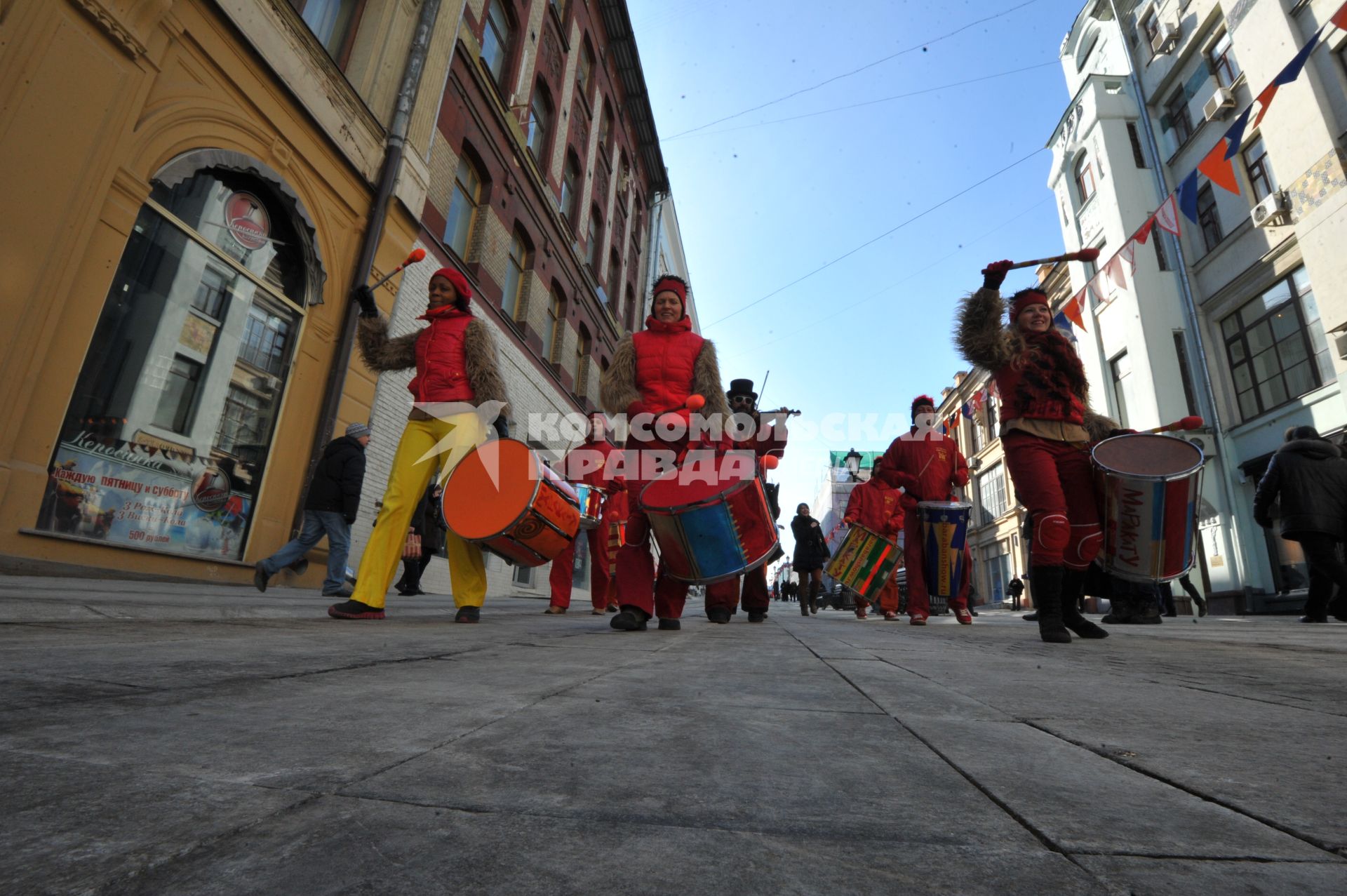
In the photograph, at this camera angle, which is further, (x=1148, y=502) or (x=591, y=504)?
(x=591, y=504)

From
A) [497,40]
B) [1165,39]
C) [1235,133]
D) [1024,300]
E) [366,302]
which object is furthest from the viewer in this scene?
[1165,39]

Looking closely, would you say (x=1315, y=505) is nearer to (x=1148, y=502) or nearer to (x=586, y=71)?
(x=1148, y=502)

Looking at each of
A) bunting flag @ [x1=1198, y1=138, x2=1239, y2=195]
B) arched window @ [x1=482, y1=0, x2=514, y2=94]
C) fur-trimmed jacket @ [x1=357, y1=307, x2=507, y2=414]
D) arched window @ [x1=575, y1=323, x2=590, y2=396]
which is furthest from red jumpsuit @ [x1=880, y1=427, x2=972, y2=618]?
arched window @ [x1=575, y1=323, x2=590, y2=396]

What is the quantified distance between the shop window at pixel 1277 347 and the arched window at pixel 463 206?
14.6 m

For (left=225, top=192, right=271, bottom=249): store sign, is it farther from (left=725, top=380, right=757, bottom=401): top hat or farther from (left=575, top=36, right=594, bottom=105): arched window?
(left=575, top=36, right=594, bottom=105): arched window

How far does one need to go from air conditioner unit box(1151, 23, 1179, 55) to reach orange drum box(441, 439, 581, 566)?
19.7 metres

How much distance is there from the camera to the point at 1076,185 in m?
19.5

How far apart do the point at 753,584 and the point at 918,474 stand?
1792 millimetres

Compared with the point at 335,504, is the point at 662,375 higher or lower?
higher

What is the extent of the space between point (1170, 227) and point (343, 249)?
1238 centimetres

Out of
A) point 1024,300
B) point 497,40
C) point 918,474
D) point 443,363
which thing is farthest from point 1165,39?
point 443,363

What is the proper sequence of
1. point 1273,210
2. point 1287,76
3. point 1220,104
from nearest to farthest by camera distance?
point 1287,76, point 1273,210, point 1220,104

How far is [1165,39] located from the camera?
1633 cm

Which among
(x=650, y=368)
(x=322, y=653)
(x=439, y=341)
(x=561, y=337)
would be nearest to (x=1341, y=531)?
(x=650, y=368)
